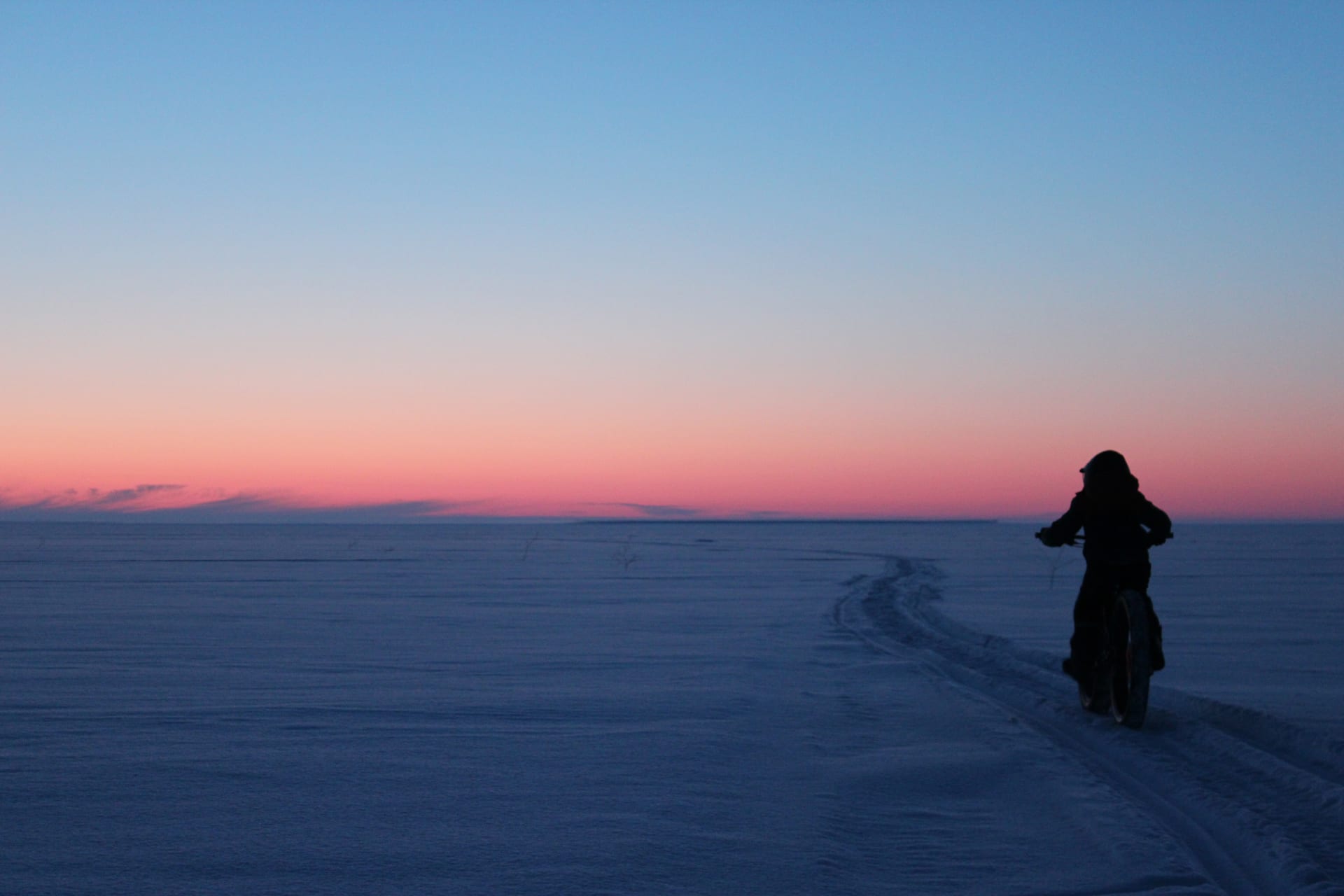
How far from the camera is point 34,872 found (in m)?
3.47

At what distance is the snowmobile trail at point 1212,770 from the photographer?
3.67 meters

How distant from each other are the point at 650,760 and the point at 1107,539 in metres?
3.27

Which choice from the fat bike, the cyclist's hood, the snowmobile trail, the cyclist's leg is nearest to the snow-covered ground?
the snowmobile trail

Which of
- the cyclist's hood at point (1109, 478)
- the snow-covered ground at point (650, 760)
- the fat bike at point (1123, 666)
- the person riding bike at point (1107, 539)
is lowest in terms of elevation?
the snow-covered ground at point (650, 760)

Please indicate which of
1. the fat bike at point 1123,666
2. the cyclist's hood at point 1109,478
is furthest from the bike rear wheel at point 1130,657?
the cyclist's hood at point 1109,478

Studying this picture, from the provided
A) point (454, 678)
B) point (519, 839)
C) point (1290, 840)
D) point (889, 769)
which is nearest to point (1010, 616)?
point (454, 678)

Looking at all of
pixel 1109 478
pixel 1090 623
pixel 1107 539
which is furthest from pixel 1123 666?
pixel 1109 478

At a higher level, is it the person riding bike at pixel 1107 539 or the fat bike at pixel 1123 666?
the person riding bike at pixel 1107 539

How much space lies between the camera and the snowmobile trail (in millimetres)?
3666

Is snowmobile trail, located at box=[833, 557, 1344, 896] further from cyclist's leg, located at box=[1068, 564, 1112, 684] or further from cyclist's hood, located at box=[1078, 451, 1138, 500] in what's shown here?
cyclist's hood, located at box=[1078, 451, 1138, 500]

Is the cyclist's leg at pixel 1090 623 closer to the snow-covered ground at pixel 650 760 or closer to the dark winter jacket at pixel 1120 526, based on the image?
the dark winter jacket at pixel 1120 526

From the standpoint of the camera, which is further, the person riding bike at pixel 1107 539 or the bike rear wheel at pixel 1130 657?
the person riding bike at pixel 1107 539

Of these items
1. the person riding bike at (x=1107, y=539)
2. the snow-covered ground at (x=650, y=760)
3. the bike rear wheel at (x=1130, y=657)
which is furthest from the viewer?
the person riding bike at (x=1107, y=539)

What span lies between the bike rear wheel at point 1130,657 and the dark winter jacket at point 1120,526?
279 millimetres
